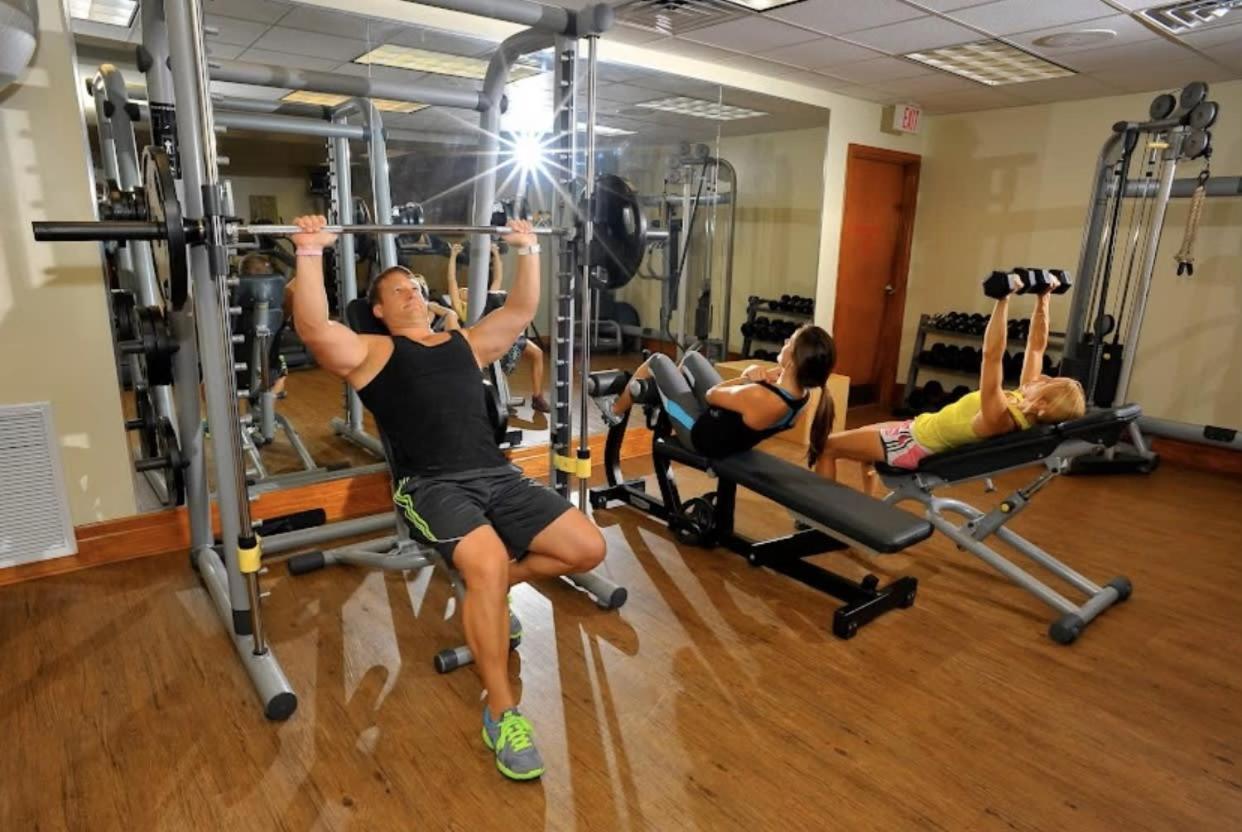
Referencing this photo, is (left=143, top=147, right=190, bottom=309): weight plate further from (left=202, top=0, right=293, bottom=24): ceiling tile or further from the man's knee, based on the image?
(left=202, top=0, right=293, bottom=24): ceiling tile

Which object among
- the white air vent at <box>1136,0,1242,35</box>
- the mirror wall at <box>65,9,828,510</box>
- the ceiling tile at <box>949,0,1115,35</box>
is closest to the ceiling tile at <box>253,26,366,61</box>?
the mirror wall at <box>65,9,828,510</box>

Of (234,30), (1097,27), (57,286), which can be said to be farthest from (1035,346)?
(57,286)

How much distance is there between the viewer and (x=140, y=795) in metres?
1.54

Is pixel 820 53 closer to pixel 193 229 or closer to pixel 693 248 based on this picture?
pixel 693 248

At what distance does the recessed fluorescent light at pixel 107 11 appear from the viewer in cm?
236

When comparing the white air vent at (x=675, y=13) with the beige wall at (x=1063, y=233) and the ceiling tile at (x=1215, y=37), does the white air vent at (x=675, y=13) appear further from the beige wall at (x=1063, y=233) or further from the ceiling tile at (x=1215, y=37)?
the beige wall at (x=1063, y=233)

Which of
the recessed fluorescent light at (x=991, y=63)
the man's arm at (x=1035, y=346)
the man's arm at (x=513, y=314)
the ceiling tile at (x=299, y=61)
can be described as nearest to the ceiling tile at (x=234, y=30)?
the ceiling tile at (x=299, y=61)

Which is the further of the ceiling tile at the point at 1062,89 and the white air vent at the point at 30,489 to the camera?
the ceiling tile at the point at 1062,89

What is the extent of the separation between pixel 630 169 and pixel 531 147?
140 cm

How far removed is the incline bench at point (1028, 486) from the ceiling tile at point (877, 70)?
2361 mm

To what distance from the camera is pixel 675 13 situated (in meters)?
3.13

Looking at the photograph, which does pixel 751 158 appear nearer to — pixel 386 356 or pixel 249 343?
pixel 249 343

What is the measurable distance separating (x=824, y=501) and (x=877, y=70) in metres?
2.90

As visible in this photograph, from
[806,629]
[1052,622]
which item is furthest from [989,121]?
[806,629]
